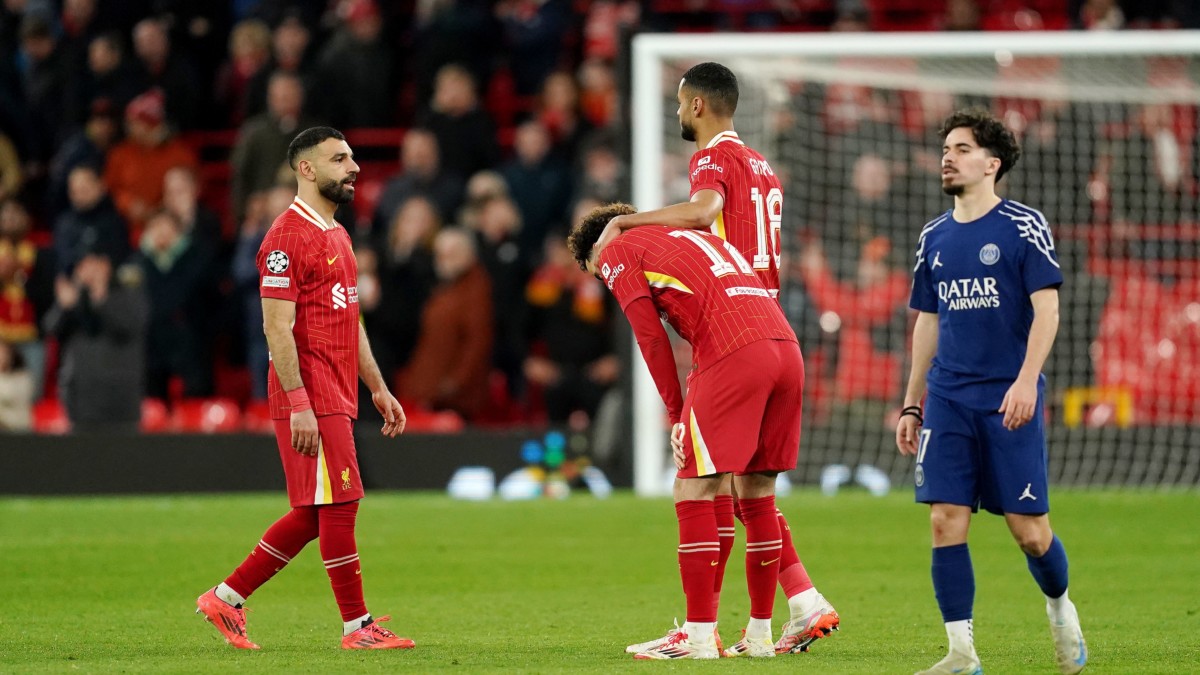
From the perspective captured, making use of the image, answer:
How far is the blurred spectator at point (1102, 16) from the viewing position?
53.2 ft

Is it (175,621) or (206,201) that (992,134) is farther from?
(206,201)

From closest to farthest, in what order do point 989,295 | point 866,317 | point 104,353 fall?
1. point 989,295
2. point 866,317
3. point 104,353

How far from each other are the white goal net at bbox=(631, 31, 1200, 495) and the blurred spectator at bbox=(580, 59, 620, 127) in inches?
67.8

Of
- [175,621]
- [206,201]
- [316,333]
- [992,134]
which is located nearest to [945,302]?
[992,134]

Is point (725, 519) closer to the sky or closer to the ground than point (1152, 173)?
closer to the ground

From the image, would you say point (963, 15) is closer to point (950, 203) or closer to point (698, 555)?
point (950, 203)

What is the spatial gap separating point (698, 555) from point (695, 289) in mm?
1001

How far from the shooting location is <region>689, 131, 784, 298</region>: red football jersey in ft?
23.4

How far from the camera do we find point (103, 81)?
61.4 feet

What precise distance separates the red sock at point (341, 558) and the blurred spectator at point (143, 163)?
11428 millimetres

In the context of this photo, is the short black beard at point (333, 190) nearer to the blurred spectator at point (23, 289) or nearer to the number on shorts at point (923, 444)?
the number on shorts at point (923, 444)

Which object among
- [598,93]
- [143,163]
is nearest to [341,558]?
[598,93]

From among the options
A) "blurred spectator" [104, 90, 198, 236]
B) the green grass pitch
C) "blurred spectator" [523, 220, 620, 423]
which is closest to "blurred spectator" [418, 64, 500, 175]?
"blurred spectator" [523, 220, 620, 423]

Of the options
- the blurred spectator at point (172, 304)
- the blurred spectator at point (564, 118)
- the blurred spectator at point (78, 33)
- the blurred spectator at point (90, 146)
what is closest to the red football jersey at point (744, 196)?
the blurred spectator at point (564, 118)
